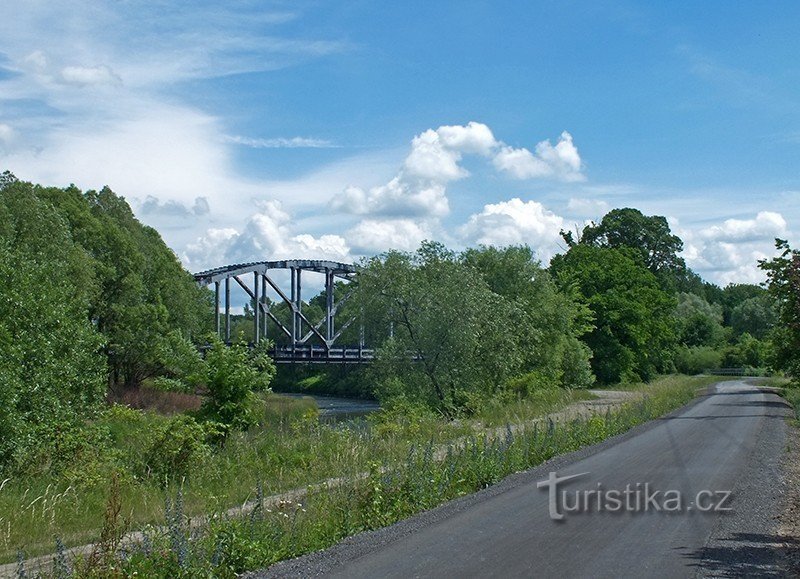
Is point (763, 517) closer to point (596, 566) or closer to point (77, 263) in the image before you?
point (596, 566)

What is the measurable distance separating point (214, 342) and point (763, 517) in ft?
38.6

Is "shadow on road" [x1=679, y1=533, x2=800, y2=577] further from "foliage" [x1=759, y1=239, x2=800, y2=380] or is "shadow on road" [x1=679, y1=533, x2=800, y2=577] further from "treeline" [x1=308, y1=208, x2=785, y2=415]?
"treeline" [x1=308, y1=208, x2=785, y2=415]

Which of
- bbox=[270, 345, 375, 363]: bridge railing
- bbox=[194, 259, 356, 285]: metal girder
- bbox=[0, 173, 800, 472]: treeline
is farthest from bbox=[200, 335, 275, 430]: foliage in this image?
bbox=[194, 259, 356, 285]: metal girder

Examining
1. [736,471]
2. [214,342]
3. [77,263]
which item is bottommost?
[736,471]

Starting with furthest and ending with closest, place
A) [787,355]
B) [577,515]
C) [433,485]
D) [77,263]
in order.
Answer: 1. [77,263]
2. [787,355]
3. [433,485]
4. [577,515]

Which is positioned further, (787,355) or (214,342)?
(787,355)

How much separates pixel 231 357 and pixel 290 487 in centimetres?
459

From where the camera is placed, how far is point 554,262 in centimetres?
6800

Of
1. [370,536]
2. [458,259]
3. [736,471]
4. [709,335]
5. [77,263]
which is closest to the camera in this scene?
[370,536]

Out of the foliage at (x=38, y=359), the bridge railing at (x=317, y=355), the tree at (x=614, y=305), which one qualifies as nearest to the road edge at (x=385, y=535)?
the foliage at (x=38, y=359)

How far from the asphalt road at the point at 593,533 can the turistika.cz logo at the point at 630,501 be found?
0.03 metres

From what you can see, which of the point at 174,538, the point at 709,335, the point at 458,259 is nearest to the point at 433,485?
the point at 174,538

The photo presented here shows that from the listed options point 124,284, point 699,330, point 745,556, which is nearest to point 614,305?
point 124,284

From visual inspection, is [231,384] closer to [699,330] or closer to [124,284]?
[124,284]
